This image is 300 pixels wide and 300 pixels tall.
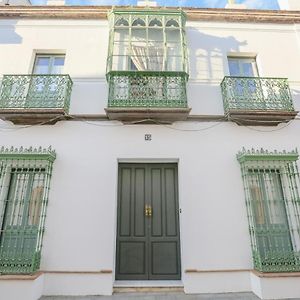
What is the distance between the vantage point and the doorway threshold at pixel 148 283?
4.96 m

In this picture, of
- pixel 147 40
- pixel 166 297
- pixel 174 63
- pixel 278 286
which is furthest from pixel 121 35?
pixel 278 286

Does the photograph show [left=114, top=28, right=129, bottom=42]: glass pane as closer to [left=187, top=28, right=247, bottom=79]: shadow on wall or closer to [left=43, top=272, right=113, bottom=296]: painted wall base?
[left=187, top=28, right=247, bottom=79]: shadow on wall

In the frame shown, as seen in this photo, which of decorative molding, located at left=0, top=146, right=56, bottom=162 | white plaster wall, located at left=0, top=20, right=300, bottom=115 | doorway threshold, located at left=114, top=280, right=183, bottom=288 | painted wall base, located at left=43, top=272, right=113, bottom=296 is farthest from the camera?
white plaster wall, located at left=0, top=20, right=300, bottom=115

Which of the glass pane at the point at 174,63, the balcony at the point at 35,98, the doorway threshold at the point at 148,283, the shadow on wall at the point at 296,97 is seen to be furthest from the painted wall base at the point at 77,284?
the shadow on wall at the point at 296,97

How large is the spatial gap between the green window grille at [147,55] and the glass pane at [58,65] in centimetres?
157

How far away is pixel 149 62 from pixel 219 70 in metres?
2.04

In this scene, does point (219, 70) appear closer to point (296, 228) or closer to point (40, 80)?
point (296, 228)

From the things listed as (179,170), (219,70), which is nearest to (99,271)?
(179,170)

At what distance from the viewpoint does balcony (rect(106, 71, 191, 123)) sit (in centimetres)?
569

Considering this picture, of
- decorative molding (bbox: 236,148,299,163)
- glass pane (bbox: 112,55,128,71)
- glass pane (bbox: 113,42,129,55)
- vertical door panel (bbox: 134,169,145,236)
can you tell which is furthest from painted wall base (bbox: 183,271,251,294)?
glass pane (bbox: 113,42,129,55)

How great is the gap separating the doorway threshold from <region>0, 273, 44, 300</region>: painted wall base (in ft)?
5.43

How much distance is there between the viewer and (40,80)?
6.14 metres

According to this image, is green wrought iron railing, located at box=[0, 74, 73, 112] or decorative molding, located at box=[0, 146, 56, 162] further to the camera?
green wrought iron railing, located at box=[0, 74, 73, 112]

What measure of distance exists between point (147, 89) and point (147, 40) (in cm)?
159
